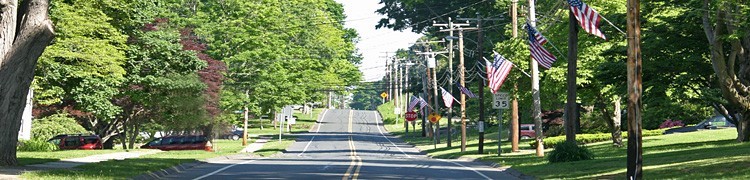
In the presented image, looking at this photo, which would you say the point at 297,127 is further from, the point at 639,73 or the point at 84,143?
the point at 639,73

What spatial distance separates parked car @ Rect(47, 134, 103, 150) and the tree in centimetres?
3119

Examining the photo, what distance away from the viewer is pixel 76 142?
5356cm

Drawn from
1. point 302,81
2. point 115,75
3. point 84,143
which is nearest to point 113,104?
point 84,143

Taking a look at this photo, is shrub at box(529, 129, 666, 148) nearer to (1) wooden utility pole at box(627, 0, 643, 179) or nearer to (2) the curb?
(2) the curb

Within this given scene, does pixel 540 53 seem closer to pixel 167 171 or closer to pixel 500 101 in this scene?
pixel 500 101

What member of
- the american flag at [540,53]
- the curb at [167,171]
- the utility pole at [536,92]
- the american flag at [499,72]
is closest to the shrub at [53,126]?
the curb at [167,171]

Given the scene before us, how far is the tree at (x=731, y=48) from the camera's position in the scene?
1247 inches

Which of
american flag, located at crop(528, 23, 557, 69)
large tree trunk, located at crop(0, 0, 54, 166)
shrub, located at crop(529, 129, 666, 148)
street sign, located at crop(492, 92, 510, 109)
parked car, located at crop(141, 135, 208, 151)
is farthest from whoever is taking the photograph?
parked car, located at crop(141, 135, 208, 151)

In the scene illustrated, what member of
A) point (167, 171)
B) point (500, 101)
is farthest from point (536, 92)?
point (167, 171)

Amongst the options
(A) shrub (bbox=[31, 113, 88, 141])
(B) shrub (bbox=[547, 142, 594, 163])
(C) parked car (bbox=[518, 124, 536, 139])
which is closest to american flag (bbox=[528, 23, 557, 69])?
(B) shrub (bbox=[547, 142, 594, 163])

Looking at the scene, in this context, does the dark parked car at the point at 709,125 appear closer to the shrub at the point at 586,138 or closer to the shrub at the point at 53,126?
the shrub at the point at 586,138

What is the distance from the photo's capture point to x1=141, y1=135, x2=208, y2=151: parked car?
59.9 meters

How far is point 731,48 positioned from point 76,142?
106ft

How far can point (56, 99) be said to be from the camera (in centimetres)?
4788
